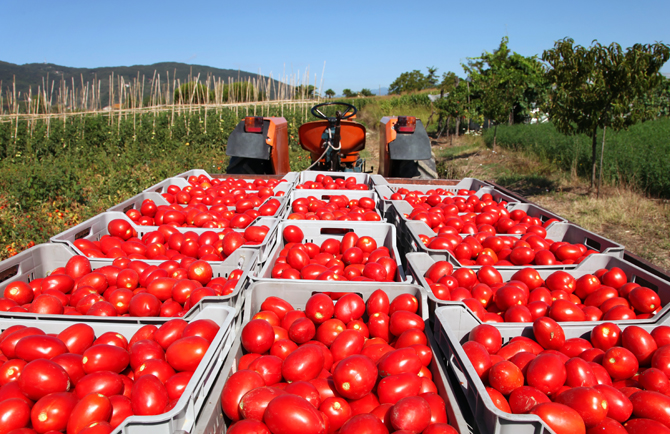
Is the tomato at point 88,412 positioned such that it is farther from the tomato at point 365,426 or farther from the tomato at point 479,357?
the tomato at point 479,357

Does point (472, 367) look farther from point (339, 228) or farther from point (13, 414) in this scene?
point (339, 228)

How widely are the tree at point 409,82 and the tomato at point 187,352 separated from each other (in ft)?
201

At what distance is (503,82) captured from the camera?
20219 mm

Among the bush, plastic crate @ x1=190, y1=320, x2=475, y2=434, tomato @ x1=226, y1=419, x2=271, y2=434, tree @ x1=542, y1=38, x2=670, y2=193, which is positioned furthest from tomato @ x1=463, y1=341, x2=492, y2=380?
the bush

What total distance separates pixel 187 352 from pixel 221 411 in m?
0.27

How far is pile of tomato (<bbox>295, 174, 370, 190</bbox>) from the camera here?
→ 4.95 meters

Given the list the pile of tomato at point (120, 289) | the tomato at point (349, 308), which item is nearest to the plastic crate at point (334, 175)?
the pile of tomato at point (120, 289)

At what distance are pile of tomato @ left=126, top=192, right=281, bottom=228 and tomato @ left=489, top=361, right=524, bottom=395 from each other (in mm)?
2484

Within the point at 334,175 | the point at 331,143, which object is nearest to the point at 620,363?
the point at 334,175

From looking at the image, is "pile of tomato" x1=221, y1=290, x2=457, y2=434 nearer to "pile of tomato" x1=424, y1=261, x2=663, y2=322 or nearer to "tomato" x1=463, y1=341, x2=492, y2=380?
"tomato" x1=463, y1=341, x2=492, y2=380

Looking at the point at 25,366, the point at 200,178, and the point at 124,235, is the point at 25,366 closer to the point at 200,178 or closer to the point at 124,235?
the point at 124,235

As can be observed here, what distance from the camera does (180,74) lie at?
14150 centimetres

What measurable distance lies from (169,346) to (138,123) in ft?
55.3

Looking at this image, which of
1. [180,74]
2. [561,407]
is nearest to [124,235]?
[561,407]
